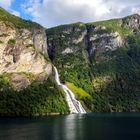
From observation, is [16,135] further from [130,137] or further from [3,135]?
[130,137]

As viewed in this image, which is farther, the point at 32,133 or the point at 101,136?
the point at 32,133

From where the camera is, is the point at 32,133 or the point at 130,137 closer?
the point at 130,137

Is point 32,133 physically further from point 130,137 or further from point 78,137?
point 130,137

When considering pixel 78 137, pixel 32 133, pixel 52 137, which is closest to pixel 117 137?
pixel 78 137

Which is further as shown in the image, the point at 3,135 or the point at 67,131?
the point at 67,131

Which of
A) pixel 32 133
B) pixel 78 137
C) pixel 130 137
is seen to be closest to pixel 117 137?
pixel 130 137

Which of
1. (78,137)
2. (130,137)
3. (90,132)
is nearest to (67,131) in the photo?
(90,132)

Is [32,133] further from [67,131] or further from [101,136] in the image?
[101,136]
